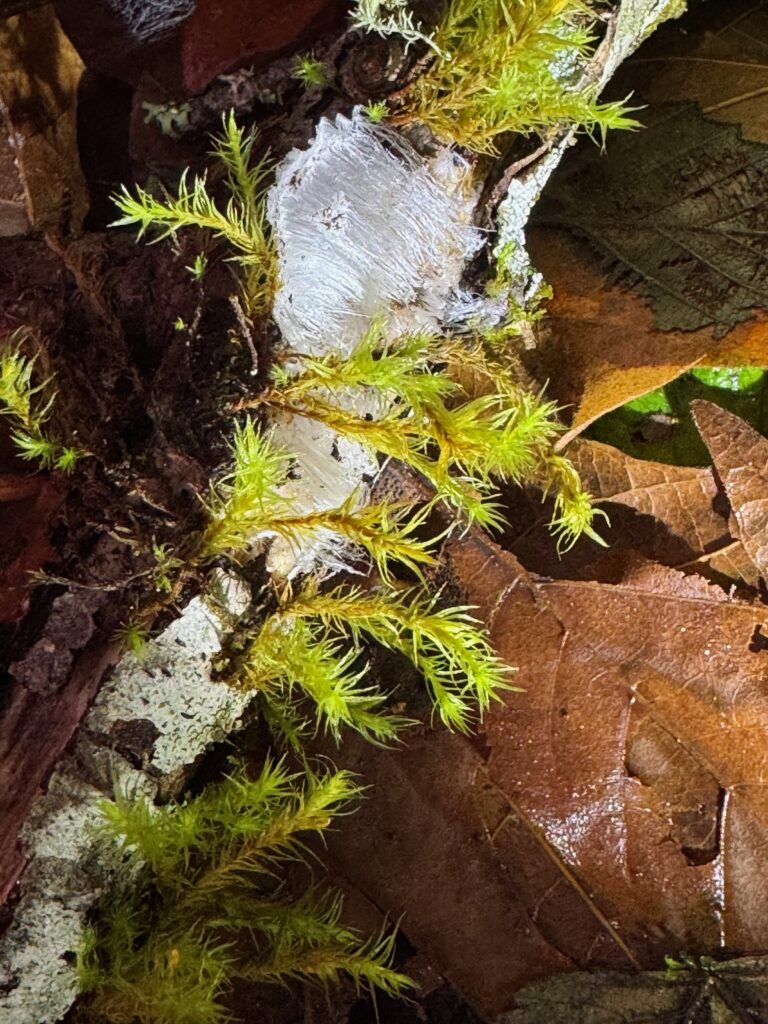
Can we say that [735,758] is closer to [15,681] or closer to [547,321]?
[547,321]

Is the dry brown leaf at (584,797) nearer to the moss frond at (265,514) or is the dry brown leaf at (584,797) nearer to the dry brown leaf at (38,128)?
the moss frond at (265,514)

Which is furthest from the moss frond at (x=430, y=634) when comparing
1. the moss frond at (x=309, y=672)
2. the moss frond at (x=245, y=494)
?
the moss frond at (x=245, y=494)

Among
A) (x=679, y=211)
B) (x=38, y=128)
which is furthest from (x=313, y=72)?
(x=679, y=211)

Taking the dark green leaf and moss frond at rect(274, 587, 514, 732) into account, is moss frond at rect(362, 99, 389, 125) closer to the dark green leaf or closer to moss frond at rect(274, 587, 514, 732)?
the dark green leaf

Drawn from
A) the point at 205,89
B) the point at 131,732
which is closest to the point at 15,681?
the point at 131,732

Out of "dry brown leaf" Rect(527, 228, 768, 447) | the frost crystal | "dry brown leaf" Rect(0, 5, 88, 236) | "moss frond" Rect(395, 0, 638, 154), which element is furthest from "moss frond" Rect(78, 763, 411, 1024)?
"moss frond" Rect(395, 0, 638, 154)

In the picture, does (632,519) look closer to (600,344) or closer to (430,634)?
(600,344)
